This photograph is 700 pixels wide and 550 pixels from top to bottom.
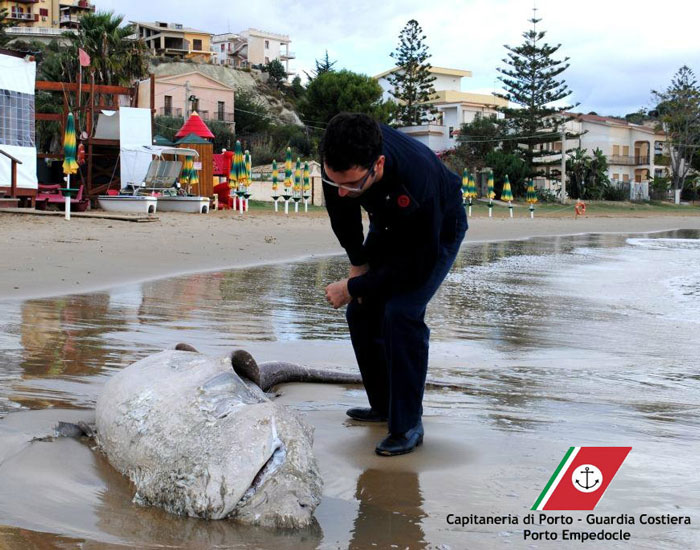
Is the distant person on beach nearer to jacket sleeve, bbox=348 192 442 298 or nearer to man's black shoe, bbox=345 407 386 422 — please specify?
jacket sleeve, bbox=348 192 442 298

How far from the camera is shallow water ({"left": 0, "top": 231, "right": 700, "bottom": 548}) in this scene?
2.88 meters

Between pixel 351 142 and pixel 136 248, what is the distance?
36.2 feet

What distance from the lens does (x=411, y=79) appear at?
66750 mm

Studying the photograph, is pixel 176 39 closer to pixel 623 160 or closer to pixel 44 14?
pixel 44 14

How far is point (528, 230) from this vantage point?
29984 millimetres

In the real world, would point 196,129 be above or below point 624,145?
below

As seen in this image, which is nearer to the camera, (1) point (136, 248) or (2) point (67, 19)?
(1) point (136, 248)

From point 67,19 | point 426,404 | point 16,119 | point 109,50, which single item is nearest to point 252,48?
point 67,19

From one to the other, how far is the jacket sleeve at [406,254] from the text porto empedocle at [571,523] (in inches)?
44.7

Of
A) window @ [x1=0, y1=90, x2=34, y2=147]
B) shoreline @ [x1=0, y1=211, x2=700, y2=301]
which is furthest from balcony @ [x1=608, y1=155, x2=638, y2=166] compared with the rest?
window @ [x1=0, y1=90, x2=34, y2=147]

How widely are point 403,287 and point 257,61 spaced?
114607 mm

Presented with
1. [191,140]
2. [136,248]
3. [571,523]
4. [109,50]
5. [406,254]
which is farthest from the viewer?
[109,50]

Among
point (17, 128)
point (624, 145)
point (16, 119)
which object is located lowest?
point (17, 128)

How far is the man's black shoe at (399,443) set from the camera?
370 cm
